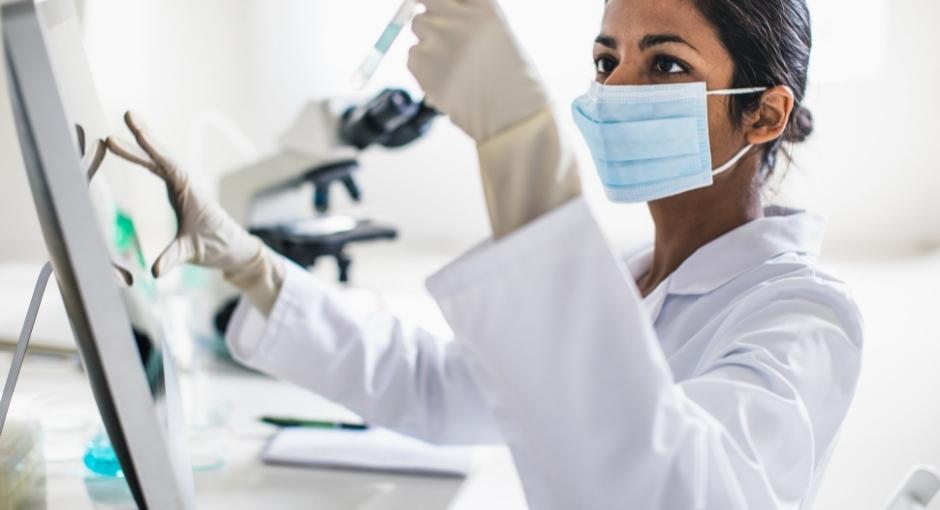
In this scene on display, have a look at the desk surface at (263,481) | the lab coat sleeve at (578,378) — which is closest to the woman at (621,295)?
the lab coat sleeve at (578,378)

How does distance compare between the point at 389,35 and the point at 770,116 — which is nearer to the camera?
the point at 389,35

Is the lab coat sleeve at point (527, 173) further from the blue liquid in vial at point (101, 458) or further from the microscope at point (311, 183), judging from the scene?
the microscope at point (311, 183)

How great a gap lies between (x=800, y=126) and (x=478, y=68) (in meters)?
Result: 0.70

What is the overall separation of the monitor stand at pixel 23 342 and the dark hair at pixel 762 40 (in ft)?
2.51

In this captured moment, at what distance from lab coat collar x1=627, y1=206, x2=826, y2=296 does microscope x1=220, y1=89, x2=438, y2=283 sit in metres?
0.84

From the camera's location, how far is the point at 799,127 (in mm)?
1291

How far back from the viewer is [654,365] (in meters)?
0.71

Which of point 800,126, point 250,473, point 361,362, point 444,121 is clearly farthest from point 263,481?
point 444,121

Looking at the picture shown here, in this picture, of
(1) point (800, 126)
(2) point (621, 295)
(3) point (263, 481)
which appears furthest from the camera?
(3) point (263, 481)

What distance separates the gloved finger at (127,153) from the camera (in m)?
0.95

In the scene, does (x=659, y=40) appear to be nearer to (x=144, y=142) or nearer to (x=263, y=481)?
(x=144, y=142)

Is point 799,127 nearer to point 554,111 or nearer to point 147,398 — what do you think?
point 554,111

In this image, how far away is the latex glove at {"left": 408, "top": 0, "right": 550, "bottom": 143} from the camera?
2.41ft

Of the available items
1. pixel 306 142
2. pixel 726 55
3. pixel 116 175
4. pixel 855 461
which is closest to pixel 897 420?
pixel 855 461
